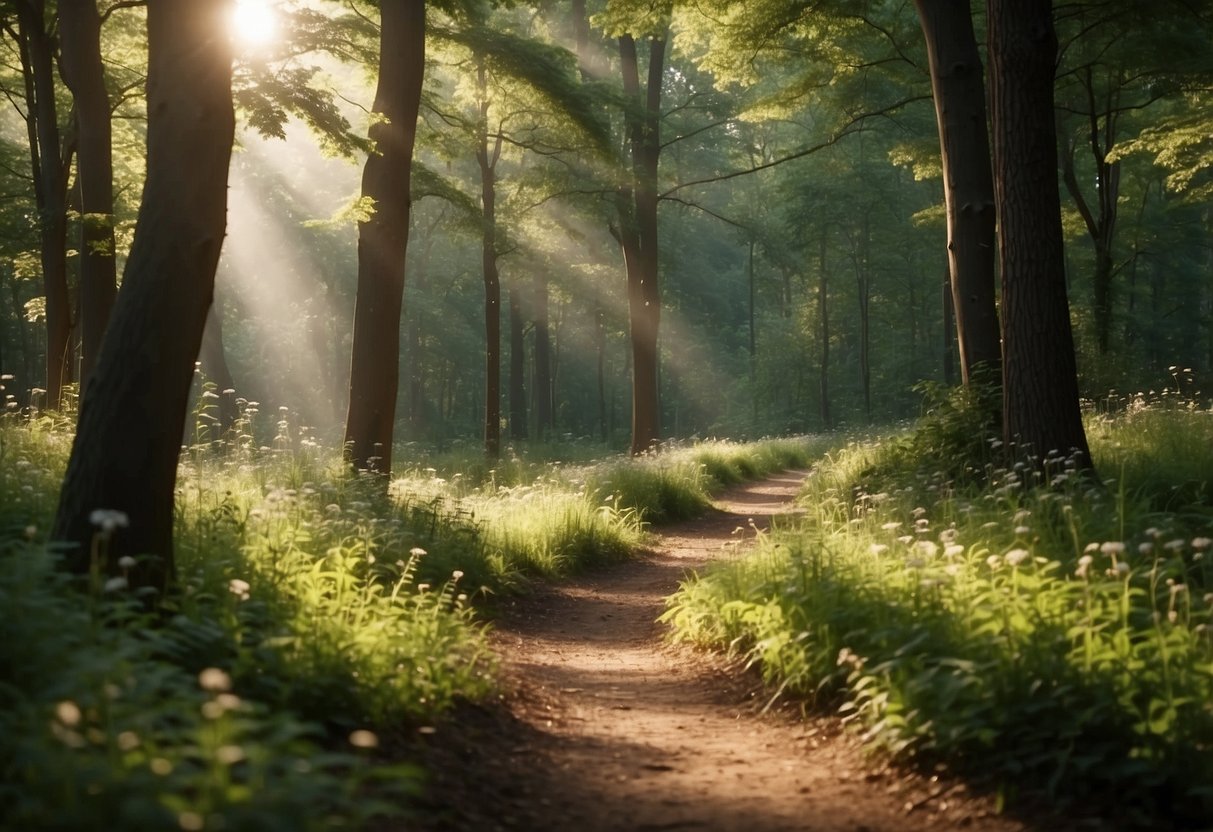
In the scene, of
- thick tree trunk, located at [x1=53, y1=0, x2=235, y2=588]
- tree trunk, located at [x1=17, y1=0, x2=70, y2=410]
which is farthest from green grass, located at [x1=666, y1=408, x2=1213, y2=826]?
tree trunk, located at [x1=17, y1=0, x2=70, y2=410]

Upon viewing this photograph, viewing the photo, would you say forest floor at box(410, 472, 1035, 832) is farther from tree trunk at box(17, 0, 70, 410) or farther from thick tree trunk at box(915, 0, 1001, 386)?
tree trunk at box(17, 0, 70, 410)

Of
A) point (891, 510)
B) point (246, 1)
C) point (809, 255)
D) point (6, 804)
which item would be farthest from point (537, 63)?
point (809, 255)

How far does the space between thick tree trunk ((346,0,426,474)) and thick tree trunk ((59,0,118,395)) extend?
279 centimetres

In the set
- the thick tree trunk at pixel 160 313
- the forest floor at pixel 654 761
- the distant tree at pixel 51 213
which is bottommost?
the forest floor at pixel 654 761

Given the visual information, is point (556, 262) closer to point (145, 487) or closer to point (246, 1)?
point (246, 1)

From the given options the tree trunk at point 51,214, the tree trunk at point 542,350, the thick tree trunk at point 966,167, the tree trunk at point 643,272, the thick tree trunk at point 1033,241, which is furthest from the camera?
the tree trunk at point 542,350

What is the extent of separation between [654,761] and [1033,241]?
18.8 feet

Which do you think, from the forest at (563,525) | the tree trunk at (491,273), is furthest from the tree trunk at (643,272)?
the tree trunk at (491,273)

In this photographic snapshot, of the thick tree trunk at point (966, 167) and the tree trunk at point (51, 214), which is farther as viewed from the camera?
the tree trunk at point (51, 214)

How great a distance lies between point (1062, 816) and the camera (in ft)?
12.4

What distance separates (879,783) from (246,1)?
457 inches

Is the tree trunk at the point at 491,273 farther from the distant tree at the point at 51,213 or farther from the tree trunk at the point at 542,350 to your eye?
the tree trunk at the point at 542,350

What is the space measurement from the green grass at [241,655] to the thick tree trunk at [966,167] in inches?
214

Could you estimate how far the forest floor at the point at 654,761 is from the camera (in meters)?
4.09
